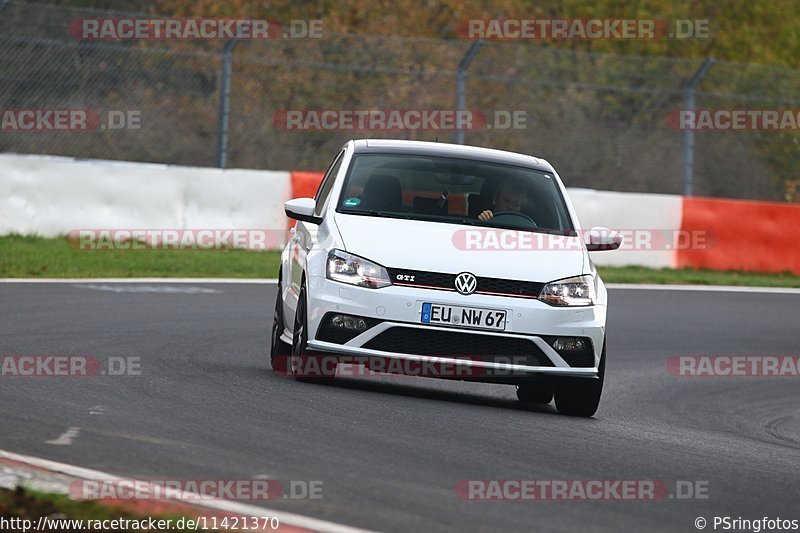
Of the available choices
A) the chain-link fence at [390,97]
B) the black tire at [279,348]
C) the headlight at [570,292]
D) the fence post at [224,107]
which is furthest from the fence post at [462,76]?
the headlight at [570,292]

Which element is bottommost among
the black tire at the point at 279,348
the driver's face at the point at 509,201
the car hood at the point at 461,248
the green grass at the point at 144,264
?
the black tire at the point at 279,348

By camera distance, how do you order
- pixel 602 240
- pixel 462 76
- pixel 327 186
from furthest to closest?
pixel 462 76 < pixel 327 186 < pixel 602 240

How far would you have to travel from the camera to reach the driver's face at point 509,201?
1052cm

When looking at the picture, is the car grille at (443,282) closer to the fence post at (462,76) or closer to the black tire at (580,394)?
the black tire at (580,394)

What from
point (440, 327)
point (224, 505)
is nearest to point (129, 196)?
point (440, 327)

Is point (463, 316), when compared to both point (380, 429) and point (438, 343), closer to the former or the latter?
point (438, 343)

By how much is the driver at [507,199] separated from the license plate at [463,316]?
4.16 ft

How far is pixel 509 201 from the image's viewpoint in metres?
10.6

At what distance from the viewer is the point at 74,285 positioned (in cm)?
1620

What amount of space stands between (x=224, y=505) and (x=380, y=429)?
2214 millimetres

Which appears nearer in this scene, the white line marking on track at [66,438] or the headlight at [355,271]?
the white line marking on track at [66,438]

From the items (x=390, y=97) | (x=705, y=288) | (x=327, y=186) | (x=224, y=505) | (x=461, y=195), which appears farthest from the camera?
(x=390, y=97)

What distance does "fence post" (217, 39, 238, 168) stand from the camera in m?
21.2

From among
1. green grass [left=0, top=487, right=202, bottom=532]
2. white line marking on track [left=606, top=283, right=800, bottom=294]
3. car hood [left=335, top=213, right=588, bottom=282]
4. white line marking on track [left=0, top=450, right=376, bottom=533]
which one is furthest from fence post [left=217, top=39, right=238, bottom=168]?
Answer: green grass [left=0, top=487, right=202, bottom=532]
